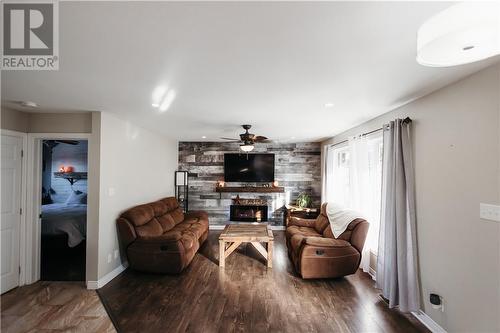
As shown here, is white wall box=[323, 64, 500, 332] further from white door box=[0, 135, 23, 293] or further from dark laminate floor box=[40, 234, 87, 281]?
white door box=[0, 135, 23, 293]

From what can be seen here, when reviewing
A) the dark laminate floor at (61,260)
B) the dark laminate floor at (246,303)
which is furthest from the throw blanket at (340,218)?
the dark laminate floor at (61,260)

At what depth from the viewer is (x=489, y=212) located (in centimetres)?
184

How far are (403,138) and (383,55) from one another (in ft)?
4.69

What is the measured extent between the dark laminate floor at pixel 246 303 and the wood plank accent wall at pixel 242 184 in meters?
2.58

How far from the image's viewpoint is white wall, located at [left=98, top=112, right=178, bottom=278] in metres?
3.30

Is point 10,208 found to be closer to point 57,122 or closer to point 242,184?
point 57,122

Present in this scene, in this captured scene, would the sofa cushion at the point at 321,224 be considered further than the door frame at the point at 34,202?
Yes

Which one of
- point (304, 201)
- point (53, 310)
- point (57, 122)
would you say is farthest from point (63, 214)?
point (304, 201)

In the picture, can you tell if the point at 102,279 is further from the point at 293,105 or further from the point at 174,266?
the point at 293,105

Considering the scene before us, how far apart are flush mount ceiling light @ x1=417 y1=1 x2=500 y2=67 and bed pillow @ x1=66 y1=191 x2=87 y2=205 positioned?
22.3 feet

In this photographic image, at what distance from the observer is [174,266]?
3484mm

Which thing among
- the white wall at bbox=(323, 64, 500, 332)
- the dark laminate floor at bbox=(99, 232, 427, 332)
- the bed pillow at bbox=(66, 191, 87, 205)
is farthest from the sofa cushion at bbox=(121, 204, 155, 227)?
the white wall at bbox=(323, 64, 500, 332)

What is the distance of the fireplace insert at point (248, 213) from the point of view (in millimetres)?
6305

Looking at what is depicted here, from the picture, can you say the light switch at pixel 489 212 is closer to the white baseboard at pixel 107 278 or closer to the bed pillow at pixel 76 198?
the white baseboard at pixel 107 278
